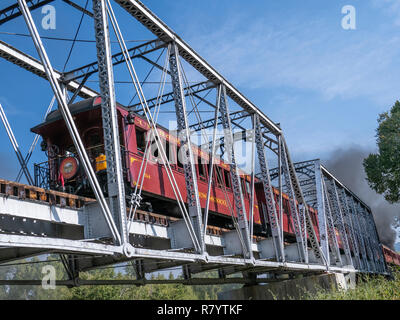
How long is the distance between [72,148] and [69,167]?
162cm

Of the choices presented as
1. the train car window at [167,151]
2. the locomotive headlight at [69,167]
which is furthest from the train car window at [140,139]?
the locomotive headlight at [69,167]

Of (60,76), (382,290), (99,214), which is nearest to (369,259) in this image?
(382,290)

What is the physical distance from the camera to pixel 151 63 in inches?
638

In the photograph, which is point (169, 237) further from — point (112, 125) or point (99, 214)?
point (112, 125)

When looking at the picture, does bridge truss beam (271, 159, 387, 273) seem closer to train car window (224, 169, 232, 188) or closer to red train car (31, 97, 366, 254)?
train car window (224, 169, 232, 188)

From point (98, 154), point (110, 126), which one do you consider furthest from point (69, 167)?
point (110, 126)

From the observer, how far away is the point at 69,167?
1284 cm

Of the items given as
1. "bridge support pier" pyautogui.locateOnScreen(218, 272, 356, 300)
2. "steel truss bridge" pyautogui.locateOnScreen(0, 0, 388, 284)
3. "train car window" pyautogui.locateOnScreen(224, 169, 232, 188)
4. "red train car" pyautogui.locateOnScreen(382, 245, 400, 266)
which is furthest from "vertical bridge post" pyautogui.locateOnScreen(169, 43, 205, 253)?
"red train car" pyautogui.locateOnScreen(382, 245, 400, 266)

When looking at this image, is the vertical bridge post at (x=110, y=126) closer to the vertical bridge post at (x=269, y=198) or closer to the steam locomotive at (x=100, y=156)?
the steam locomotive at (x=100, y=156)

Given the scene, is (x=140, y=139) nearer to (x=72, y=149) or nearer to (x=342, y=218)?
(x=72, y=149)

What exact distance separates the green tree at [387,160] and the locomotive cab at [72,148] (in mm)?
22830

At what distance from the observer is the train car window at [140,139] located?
1359cm
